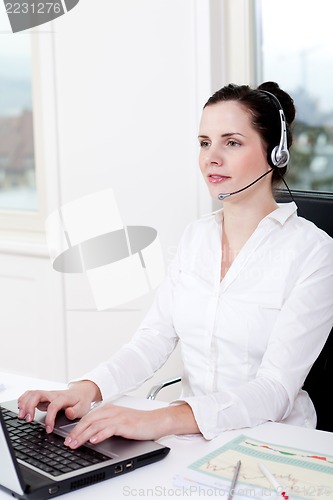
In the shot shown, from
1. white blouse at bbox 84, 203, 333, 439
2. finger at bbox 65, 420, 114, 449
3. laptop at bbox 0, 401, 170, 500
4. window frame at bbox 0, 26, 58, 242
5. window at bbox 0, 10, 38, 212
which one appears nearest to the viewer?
laptop at bbox 0, 401, 170, 500

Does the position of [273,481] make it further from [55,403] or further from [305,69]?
[305,69]

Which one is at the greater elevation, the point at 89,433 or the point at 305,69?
the point at 305,69

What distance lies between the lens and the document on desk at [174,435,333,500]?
113 cm

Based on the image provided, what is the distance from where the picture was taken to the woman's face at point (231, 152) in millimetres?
1849

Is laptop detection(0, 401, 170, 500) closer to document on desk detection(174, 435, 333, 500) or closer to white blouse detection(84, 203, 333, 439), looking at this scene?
document on desk detection(174, 435, 333, 500)

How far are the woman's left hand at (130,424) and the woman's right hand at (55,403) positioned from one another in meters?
0.10

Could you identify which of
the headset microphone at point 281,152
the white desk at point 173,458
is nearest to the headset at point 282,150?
the headset microphone at point 281,152

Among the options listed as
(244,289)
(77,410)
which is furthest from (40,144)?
(77,410)

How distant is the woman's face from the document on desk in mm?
720

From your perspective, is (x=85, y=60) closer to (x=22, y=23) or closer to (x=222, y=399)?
(x=22, y=23)

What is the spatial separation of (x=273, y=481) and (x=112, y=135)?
73.2 inches

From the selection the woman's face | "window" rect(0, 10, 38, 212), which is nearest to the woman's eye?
the woman's face

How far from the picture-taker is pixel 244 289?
180cm

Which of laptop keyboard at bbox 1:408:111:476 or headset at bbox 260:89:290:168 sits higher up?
headset at bbox 260:89:290:168
